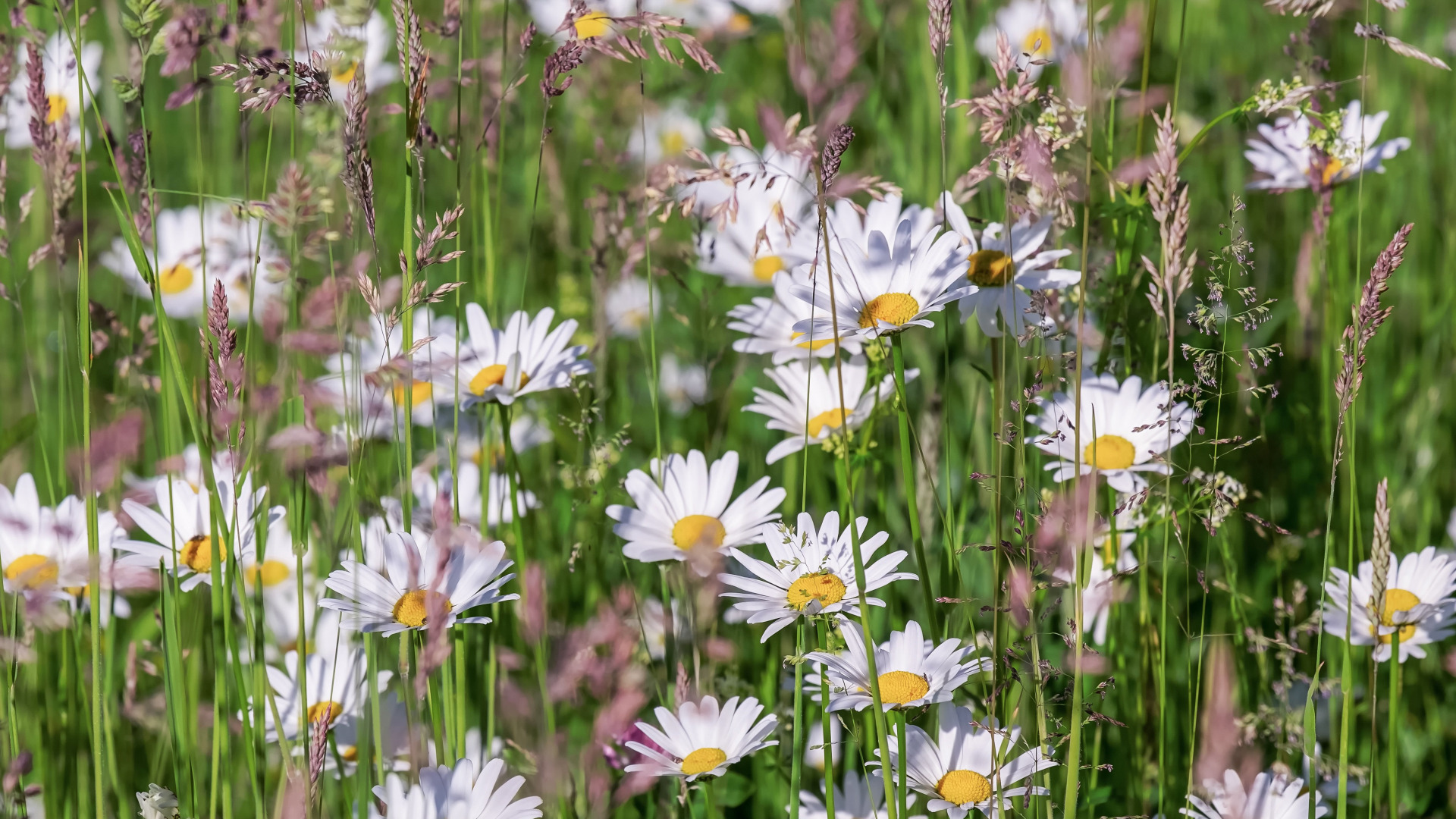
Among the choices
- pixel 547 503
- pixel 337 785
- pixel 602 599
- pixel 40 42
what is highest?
pixel 40 42

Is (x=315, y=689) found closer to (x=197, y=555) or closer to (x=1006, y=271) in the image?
(x=197, y=555)

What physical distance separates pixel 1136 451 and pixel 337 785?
1034 mm

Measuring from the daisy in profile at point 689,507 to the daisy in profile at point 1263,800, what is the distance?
47cm

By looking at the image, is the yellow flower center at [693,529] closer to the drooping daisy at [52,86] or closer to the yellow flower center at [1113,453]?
the yellow flower center at [1113,453]

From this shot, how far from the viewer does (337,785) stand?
1425 mm

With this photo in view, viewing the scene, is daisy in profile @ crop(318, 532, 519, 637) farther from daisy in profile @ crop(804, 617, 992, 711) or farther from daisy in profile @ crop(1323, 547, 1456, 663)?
daisy in profile @ crop(1323, 547, 1456, 663)

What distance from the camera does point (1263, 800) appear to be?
1.04 metres

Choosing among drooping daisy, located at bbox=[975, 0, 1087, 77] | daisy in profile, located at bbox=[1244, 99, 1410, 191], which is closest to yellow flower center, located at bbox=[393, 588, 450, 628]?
daisy in profile, located at bbox=[1244, 99, 1410, 191]

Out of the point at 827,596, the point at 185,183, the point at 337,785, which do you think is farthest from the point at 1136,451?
the point at 185,183

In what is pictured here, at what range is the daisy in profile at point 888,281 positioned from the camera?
1.10 meters

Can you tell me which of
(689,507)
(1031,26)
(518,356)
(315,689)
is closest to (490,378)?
(518,356)

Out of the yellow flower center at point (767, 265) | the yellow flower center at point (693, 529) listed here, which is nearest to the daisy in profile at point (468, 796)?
the yellow flower center at point (693, 529)

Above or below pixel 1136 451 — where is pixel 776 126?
above

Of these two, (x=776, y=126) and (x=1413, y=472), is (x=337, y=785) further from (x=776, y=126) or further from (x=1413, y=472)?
(x=1413, y=472)
